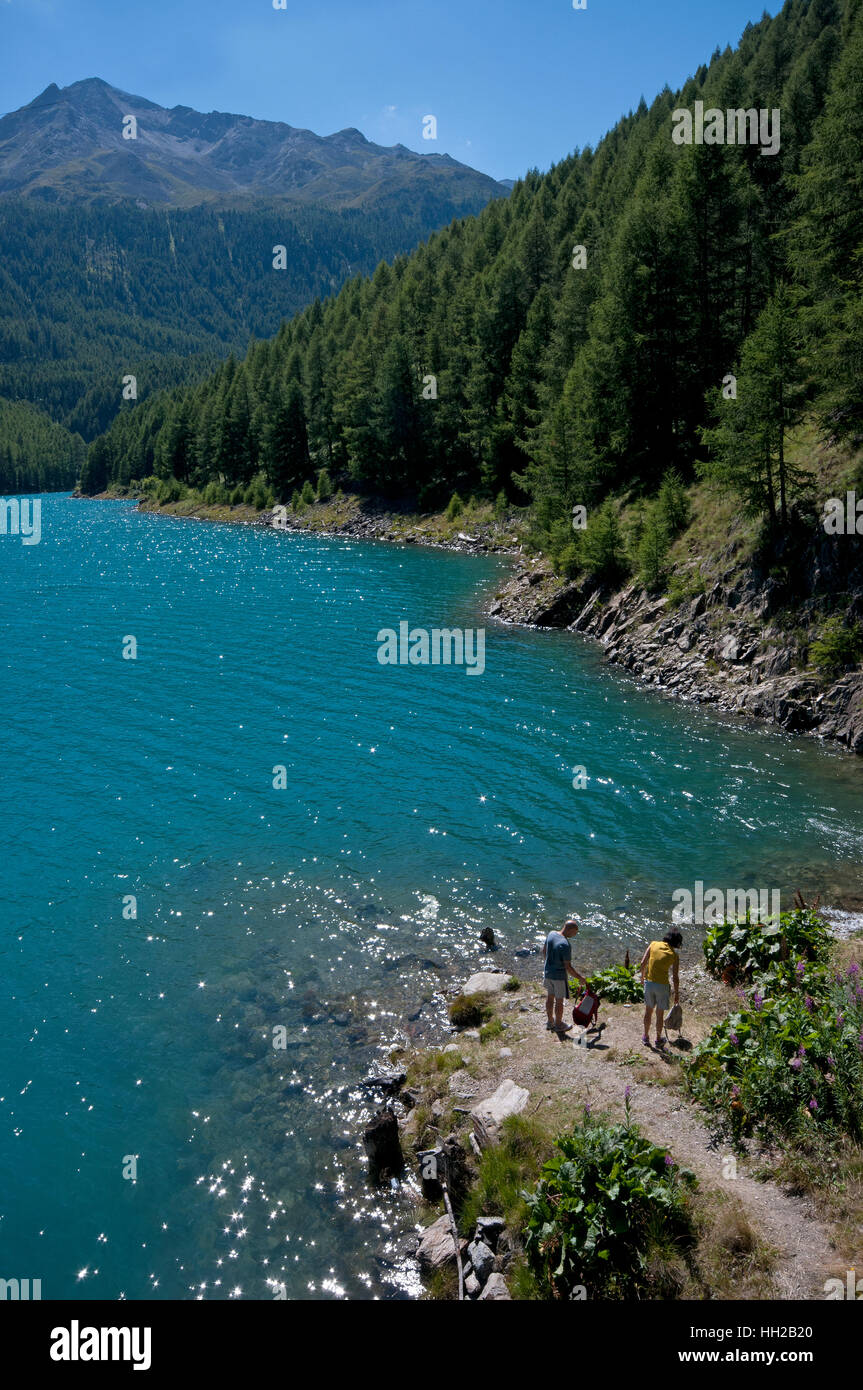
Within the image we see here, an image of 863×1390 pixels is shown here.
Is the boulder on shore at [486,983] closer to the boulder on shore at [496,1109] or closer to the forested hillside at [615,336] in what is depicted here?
the boulder on shore at [496,1109]

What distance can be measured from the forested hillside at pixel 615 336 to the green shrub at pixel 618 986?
26.9 metres

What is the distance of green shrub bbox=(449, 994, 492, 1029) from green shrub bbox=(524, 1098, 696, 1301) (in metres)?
5.86

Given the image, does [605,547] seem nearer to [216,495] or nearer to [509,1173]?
[509,1173]

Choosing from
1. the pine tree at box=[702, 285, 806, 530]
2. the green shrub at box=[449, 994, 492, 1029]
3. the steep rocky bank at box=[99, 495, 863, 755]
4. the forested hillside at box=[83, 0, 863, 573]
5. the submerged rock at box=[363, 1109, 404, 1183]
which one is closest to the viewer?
the submerged rock at box=[363, 1109, 404, 1183]

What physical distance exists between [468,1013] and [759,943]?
21.5ft

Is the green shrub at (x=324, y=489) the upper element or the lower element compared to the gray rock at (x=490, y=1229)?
upper

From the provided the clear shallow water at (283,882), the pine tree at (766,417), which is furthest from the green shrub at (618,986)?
the pine tree at (766,417)

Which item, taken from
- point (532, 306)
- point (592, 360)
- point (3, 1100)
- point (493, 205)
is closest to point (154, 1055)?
point (3, 1100)

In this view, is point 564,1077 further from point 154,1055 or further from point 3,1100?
point 3,1100

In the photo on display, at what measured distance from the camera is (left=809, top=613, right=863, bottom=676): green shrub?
30.8m

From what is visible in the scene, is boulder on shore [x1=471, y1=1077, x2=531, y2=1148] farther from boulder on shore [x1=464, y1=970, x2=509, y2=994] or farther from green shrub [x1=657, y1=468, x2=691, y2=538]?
green shrub [x1=657, y1=468, x2=691, y2=538]

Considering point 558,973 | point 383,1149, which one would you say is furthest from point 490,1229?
point 558,973

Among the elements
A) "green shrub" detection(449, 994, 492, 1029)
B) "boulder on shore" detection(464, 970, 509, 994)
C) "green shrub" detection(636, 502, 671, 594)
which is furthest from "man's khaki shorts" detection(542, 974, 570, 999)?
"green shrub" detection(636, 502, 671, 594)

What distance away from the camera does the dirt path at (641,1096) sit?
29.9 ft
